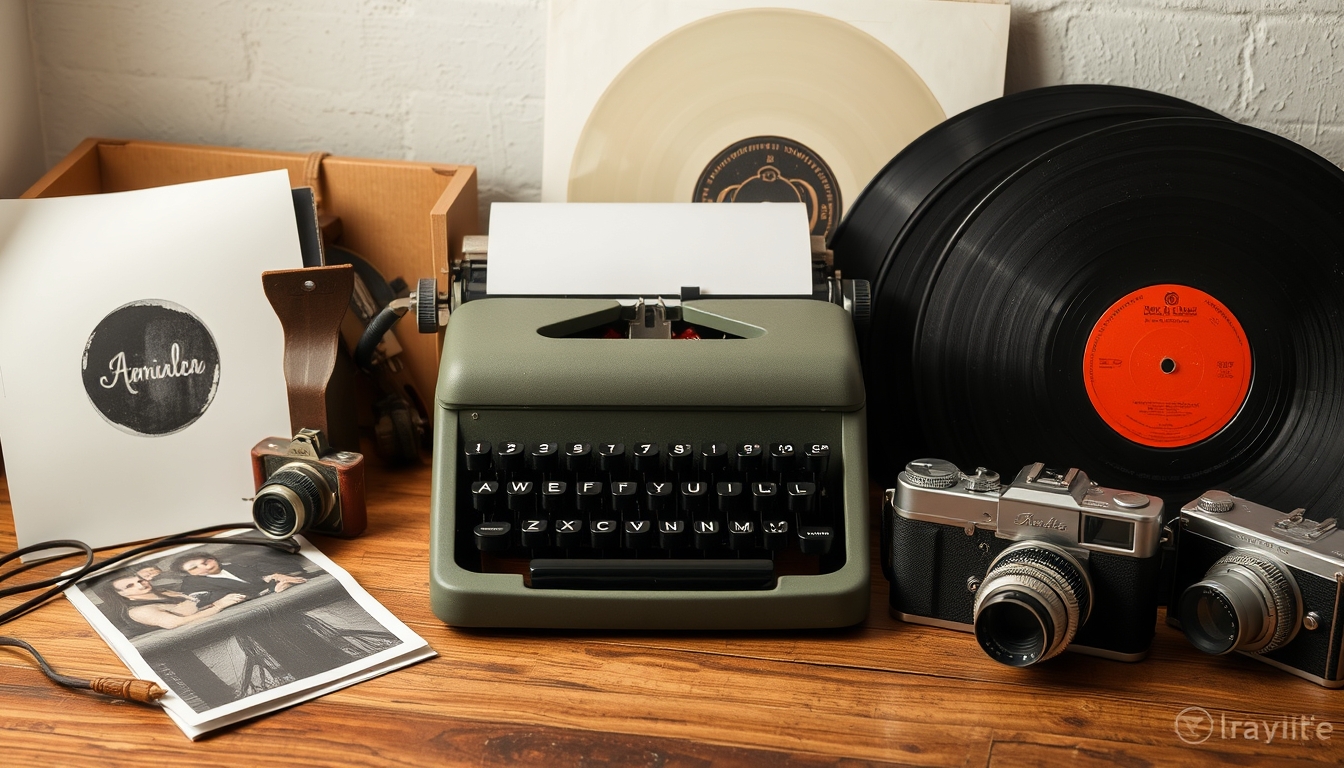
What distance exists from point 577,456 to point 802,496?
8.9 inches

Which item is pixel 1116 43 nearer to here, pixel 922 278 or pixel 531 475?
pixel 922 278

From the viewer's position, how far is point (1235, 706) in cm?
92

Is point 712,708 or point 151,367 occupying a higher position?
point 151,367

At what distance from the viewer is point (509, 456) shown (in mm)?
1053

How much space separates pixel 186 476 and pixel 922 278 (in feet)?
2.91

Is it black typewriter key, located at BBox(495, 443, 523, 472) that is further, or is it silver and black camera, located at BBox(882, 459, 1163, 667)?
black typewriter key, located at BBox(495, 443, 523, 472)

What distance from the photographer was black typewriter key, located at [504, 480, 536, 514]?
1.04 meters

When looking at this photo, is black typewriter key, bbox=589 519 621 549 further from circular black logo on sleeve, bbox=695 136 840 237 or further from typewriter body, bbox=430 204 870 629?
circular black logo on sleeve, bbox=695 136 840 237

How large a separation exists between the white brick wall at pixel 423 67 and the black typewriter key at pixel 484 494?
0.64 m

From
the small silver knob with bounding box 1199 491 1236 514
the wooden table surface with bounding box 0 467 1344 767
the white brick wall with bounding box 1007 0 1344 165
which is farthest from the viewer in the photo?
the white brick wall with bounding box 1007 0 1344 165

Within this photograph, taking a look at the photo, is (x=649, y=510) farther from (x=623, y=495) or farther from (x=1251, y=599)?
(x=1251, y=599)

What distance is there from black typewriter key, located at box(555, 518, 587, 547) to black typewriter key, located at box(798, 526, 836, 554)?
217mm

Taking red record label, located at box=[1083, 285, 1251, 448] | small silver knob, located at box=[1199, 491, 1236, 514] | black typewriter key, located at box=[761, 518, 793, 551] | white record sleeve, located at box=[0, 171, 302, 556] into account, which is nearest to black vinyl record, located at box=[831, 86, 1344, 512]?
red record label, located at box=[1083, 285, 1251, 448]

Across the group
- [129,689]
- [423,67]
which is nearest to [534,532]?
[129,689]
